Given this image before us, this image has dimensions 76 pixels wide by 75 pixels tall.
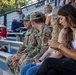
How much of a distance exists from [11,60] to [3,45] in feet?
12.0

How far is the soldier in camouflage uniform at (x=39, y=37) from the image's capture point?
447 centimetres

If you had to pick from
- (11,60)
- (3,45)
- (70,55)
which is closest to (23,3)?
(3,45)

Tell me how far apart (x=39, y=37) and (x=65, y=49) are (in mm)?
1297

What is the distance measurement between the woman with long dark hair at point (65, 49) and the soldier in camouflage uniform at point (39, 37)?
2.20ft

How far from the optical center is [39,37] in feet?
15.3

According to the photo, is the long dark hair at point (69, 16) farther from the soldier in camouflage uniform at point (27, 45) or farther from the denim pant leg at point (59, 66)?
the soldier in camouflage uniform at point (27, 45)

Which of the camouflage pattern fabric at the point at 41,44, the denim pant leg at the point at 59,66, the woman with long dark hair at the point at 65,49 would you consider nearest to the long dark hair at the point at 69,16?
the woman with long dark hair at the point at 65,49

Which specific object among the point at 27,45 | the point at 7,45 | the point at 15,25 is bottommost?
the point at 7,45

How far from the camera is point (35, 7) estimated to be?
58.3ft

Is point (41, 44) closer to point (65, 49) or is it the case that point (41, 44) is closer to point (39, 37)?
point (39, 37)

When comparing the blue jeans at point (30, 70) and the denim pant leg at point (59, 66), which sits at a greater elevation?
the denim pant leg at point (59, 66)

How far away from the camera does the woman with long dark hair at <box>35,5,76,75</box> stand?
324 cm

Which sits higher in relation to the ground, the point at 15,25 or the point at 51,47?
the point at 51,47

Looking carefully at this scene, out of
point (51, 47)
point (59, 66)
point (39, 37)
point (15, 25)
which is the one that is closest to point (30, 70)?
point (51, 47)
